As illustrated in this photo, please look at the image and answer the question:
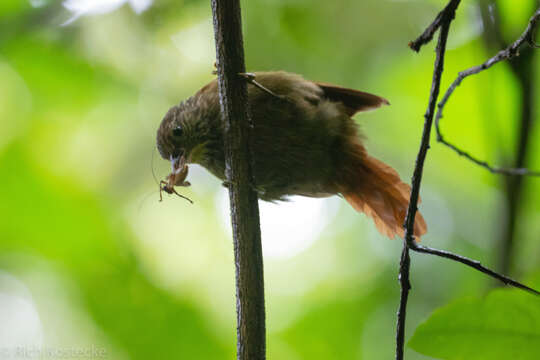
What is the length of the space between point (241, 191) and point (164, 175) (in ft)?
10.5

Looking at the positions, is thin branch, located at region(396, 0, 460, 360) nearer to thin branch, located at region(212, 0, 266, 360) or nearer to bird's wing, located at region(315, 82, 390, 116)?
thin branch, located at region(212, 0, 266, 360)

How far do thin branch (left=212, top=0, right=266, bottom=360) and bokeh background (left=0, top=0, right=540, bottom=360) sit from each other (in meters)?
2.20

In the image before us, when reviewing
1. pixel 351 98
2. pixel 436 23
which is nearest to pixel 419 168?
pixel 436 23

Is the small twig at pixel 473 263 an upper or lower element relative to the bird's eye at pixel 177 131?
lower

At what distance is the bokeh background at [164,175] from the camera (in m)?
4.35

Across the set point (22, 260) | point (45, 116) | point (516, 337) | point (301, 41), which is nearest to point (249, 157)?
point (516, 337)

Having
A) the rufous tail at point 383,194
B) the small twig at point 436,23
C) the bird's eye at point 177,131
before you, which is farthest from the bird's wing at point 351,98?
the small twig at point 436,23

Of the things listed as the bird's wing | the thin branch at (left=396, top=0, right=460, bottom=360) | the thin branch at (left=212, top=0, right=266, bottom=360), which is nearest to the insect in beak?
the thin branch at (left=212, top=0, right=266, bottom=360)

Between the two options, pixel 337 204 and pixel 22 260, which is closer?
pixel 22 260

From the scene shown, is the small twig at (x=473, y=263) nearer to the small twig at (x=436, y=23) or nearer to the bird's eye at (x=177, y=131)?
the small twig at (x=436, y=23)

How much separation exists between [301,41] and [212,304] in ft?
8.18

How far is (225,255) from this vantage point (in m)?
5.77

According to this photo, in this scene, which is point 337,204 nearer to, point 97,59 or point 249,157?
point 97,59

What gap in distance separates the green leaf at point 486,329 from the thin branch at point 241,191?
0.69 m
